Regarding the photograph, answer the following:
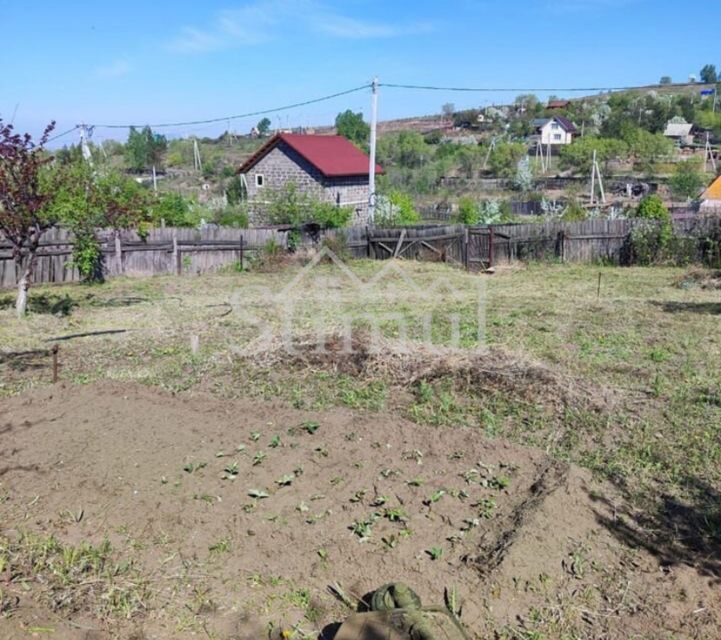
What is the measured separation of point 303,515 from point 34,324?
781 centimetres

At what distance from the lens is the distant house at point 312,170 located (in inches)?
1148

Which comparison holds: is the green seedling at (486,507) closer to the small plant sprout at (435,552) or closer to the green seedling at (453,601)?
the small plant sprout at (435,552)

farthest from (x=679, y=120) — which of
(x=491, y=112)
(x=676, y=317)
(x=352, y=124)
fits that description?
(x=676, y=317)

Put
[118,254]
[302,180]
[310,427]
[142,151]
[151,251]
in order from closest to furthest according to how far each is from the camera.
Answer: [310,427] → [118,254] → [151,251] → [302,180] → [142,151]

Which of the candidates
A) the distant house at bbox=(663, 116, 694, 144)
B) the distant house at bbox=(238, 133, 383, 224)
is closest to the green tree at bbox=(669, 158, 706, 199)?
the distant house at bbox=(238, 133, 383, 224)

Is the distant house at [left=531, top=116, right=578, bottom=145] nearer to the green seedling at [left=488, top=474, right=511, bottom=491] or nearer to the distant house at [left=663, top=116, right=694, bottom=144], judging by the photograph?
the distant house at [left=663, top=116, right=694, bottom=144]

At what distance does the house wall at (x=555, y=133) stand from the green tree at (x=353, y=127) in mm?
19526

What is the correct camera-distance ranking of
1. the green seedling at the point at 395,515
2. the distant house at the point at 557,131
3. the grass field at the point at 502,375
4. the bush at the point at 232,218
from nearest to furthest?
the grass field at the point at 502,375
the green seedling at the point at 395,515
the bush at the point at 232,218
the distant house at the point at 557,131

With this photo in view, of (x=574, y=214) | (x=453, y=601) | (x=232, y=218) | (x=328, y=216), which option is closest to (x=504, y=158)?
(x=574, y=214)

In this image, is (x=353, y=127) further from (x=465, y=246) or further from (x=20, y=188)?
(x=20, y=188)

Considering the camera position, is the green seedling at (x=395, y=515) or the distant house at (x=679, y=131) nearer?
the green seedling at (x=395, y=515)

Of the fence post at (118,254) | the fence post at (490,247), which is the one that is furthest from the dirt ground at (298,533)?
the fence post at (490,247)

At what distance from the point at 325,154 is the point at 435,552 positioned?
27239 millimetres

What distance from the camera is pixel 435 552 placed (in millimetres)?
4215
